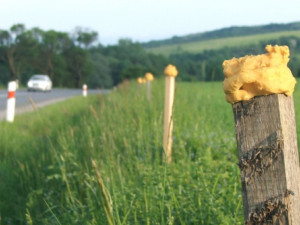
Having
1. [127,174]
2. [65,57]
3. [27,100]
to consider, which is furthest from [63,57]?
[127,174]

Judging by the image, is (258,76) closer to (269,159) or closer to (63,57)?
(269,159)

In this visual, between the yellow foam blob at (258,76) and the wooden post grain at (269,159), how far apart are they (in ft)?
0.09

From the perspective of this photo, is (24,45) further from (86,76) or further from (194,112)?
(194,112)

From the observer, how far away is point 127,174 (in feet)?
13.3

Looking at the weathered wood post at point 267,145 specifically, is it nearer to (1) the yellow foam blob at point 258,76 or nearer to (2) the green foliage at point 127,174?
(1) the yellow foam blob at point 258,76

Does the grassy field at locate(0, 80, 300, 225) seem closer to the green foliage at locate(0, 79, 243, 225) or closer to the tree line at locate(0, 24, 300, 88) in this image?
the green foliage at locate(0, 79, 243, 225)

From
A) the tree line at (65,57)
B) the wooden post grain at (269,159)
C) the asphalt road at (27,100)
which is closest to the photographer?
the wooden post grain at (269,159)

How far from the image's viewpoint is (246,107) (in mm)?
1609

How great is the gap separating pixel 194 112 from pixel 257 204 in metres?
5.89

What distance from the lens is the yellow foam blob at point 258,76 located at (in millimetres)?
1572

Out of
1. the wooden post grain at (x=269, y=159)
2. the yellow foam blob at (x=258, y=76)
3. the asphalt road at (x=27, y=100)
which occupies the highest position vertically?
the yellow foam blob at (x=258, y=76)

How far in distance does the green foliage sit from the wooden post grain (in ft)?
1.60

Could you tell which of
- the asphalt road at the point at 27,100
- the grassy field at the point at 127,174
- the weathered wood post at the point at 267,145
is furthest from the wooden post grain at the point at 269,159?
the asphalt road at the point at 27,100

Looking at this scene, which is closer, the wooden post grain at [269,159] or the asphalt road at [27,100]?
the wooden post grain at [269,159]
